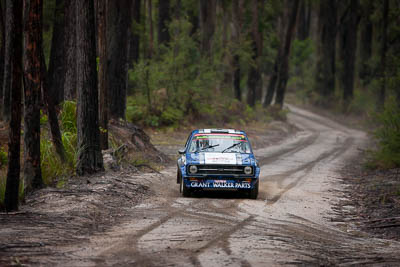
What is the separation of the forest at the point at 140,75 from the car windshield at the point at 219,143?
2.74m

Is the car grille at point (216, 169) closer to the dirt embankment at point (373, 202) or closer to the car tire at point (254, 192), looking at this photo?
the car tire at point (254, 192)

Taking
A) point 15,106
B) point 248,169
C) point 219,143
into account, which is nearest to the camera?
point 15,106

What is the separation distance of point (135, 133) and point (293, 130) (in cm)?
2468

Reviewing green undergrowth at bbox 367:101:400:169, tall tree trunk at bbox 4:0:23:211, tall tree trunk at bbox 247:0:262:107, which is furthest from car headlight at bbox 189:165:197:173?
tall tree trunk at bbox 247:0:262:107

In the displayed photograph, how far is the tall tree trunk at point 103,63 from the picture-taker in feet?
59.3

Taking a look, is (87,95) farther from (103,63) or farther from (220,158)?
(220,158)

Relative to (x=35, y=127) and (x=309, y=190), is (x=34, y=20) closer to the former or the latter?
(x=35, y=127)

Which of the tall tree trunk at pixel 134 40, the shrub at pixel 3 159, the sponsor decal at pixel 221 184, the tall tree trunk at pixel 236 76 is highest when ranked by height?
the tall tree trunk at pixel 134 40

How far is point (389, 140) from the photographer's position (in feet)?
70.0

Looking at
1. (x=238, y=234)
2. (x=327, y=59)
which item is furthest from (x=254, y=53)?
(x=238, y=234)

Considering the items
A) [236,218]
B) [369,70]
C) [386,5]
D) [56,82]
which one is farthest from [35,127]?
[369,70]

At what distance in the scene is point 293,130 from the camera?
44.4 meters

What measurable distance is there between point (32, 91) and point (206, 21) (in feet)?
105

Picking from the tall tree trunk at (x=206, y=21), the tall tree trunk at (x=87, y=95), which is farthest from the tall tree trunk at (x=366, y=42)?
the tall tree trunk at (x=87, y=95)
